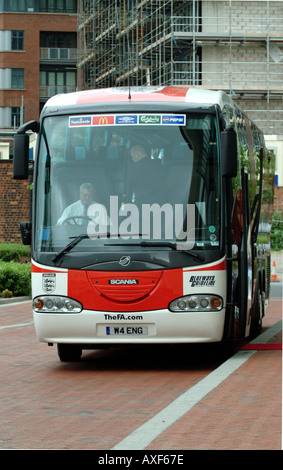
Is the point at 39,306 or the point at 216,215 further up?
the point at 216,215

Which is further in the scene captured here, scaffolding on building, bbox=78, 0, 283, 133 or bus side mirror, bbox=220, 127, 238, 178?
scaffolding on building, bbox=78, 0, 283, 133

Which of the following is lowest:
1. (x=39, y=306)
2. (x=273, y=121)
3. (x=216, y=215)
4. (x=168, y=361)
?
(x=168, y=361)

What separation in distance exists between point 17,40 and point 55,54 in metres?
3.11

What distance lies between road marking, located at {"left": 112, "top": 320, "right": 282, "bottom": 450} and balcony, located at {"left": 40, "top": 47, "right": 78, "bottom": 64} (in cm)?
6800

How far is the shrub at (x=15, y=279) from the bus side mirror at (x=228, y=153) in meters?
14.4

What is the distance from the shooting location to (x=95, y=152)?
1184 centimetres

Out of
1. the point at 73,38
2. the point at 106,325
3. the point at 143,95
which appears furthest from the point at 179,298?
the point at 73,38

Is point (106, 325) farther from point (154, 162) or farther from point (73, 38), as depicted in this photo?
point (73, 38)

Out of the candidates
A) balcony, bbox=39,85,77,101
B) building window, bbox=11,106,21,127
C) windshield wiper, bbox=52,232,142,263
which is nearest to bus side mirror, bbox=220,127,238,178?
windshield wiper, bbox=52,232,142,263

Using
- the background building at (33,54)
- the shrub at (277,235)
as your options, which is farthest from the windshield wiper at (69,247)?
the background building at (33,54)

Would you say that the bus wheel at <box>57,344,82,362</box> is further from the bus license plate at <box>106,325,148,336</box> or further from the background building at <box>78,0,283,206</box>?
the background building at <box>78,0,283,206</box>

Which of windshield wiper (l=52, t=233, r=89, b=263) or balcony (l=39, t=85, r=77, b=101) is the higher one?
balcony (l=39, t=85, r=77, b=101)

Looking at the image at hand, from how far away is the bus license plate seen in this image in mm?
11375

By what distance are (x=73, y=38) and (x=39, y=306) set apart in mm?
70362
